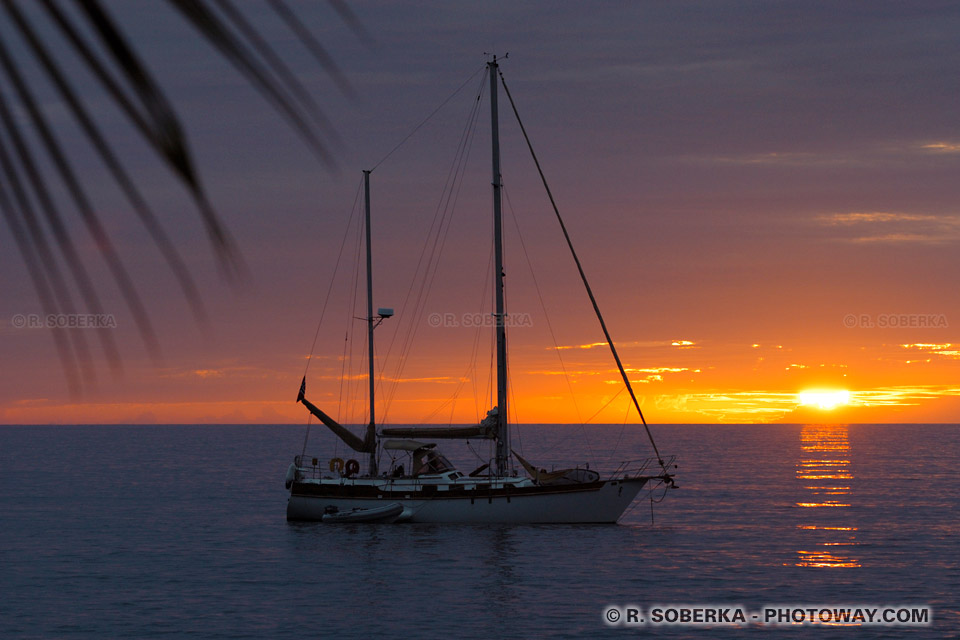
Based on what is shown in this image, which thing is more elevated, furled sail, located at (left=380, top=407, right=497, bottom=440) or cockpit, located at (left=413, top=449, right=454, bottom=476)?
furled sail, located at (left=380, top=407, right=497, bottom=440)

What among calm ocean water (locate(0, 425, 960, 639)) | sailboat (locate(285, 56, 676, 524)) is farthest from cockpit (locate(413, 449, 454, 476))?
calm ocean water (locate(0, 425, 960, 639))

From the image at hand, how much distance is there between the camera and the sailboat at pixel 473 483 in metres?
52.2

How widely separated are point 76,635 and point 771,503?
68.4m

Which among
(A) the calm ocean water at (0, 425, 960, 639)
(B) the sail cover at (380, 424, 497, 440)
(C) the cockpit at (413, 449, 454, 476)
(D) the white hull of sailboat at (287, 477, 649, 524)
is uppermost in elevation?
(B) the sail cover at (380, 424, 497, 440)

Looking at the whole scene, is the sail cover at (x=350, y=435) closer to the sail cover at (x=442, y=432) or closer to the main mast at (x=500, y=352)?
the sail cover at (x=442, y=432)

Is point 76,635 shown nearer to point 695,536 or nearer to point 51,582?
point 51,582

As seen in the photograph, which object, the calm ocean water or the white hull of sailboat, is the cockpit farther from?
the calm ocean water

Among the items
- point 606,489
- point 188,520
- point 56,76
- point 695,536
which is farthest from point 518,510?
point 56,76

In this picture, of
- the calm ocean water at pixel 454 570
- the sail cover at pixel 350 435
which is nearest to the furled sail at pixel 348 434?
the sail cover at pixel 350 435

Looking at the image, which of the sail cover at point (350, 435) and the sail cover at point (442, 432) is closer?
the sail cover at point (442, 432)

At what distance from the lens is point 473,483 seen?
53688mm

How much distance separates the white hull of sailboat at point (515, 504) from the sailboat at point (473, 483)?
0.17 ft

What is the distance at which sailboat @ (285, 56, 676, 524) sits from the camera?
5216 cm

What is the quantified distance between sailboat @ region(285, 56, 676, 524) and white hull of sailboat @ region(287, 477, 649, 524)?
0.17ft
